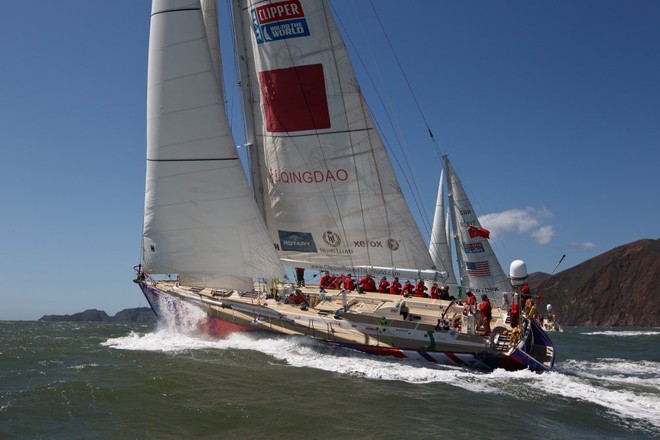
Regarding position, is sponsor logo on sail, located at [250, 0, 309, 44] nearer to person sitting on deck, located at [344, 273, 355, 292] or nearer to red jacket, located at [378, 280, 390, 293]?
person sitting on deck, located at [344, 273, 355, 292]

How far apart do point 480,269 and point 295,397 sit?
20.3m

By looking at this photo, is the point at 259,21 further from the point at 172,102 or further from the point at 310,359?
the point at 310,359

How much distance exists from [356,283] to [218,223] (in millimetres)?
5253

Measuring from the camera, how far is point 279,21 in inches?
690

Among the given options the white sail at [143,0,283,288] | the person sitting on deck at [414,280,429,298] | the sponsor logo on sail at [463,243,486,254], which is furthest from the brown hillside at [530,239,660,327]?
the white sail at [143,0,283,288]

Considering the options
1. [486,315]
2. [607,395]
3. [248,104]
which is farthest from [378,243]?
[607,395]

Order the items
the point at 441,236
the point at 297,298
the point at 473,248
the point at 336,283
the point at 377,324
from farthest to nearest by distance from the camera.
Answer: the point at 441,236, the point at 473,248, the point at 336,283, the point at 297,298, the point at 377,324

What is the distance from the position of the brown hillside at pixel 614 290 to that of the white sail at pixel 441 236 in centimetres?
5825

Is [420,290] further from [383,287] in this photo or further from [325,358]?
[325,358]

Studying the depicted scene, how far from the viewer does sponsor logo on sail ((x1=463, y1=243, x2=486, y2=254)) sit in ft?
94.5

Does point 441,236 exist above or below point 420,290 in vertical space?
above

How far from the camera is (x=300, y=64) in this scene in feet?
57.4

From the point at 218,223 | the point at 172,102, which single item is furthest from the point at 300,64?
the point at 218,223

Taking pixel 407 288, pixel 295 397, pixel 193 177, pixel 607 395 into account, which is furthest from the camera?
pixel 407 288
